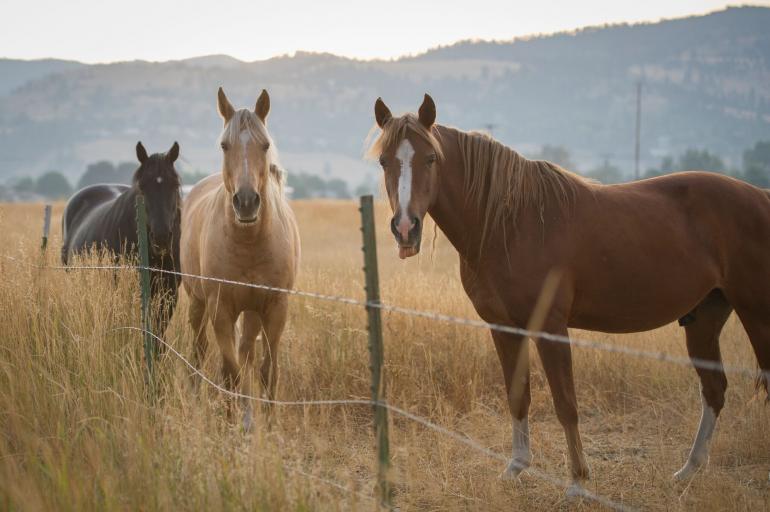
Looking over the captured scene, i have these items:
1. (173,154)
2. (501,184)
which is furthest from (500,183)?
(173,154)

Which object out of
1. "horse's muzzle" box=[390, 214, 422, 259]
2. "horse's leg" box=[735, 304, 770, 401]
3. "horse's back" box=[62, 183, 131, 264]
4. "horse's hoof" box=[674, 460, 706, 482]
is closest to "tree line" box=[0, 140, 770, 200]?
"horse's back" box=[62, 183, 131, 264]

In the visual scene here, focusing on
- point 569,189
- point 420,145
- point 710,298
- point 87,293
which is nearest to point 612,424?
point 710,298

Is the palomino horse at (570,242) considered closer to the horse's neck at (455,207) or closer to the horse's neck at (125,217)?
the horse's neck at (455,207)

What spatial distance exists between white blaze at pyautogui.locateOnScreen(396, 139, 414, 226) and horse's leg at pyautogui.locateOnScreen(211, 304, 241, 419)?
212 cm

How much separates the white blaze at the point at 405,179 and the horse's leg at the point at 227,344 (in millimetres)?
2123

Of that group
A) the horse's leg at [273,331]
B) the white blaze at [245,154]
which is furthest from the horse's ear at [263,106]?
the horse's leg at [273,331]

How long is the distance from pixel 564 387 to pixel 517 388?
43cm

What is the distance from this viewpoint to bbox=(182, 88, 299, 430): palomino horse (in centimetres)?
502

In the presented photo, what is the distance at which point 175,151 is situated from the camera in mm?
6875

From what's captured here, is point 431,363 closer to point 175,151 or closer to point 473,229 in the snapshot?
point 473,229

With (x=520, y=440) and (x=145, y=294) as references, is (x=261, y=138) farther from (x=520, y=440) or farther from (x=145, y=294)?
(x=520, y=440)

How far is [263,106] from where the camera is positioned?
569 cm

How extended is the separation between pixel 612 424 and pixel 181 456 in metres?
3.57

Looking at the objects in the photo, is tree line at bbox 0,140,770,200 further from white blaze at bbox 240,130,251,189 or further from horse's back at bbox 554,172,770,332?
white blaze at bbox 240,130,251,189
